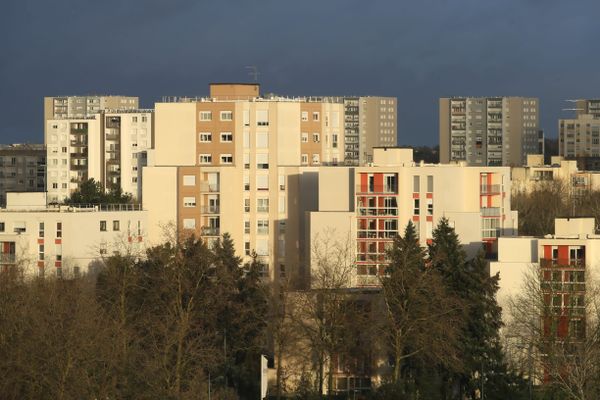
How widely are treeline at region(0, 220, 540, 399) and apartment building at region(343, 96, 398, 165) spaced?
8150 centimetres

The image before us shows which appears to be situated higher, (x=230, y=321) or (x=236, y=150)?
(x=236, y=150)

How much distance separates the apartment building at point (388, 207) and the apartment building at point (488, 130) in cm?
7377

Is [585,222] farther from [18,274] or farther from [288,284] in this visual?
[18,274]

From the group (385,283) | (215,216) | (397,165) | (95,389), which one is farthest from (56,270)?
(95,389)

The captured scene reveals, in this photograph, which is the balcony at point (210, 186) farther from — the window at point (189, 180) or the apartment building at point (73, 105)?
the apartment building at point (73, 105)

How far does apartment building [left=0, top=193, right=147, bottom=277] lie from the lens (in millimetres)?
62625

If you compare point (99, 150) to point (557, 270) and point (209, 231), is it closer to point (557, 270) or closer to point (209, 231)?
point (209, 231)

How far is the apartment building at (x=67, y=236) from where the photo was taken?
62625mm

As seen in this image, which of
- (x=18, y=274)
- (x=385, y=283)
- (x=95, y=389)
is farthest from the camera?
(x=18, y=274)

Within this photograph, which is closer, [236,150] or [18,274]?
[18,274]

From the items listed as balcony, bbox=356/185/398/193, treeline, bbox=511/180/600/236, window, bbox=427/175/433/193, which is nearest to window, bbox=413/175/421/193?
window, bbox=427/175/433/193

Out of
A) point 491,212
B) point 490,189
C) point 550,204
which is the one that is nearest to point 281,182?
point 490,189

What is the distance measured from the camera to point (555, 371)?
40.6 m

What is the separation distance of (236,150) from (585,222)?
58.3ft
